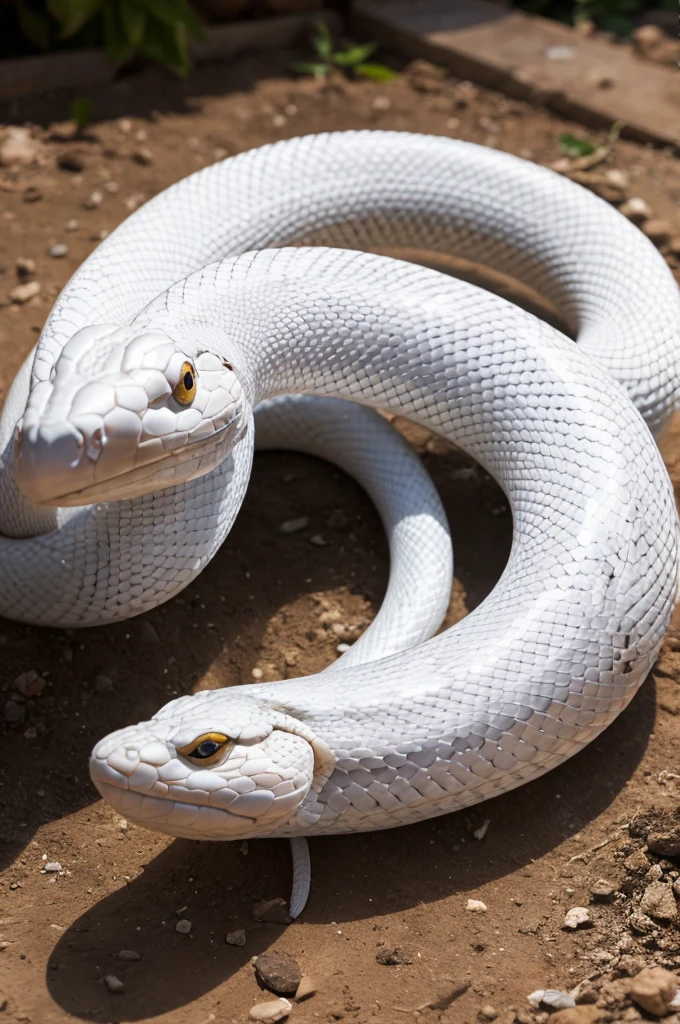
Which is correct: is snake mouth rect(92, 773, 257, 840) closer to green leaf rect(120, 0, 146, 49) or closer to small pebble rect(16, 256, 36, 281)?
small pebble rect(16, 256, 36, 281)

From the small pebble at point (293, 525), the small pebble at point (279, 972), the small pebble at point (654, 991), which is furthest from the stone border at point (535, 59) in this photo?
the small pebble at point (279, 972)

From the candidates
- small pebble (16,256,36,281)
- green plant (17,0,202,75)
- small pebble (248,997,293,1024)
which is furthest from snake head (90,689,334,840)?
green plant (17,0,202,75)

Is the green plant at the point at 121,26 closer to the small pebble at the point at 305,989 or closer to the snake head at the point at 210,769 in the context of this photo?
the snake head at the point at 210,769

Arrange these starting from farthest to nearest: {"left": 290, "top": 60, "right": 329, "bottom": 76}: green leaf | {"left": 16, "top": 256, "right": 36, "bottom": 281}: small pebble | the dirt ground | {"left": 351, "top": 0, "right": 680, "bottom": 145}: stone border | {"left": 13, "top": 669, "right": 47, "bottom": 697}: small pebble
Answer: {"left": 290, "top": 60, "right": 329, "bottom": 76}: green leaf
{"left": 351, "top": 0, "right": 680, "bottom": 145}: stone border
{"left": 16, "top": 256, "right": 36, "bottom": 281}: small pebble
{"left": 13, "top": 669, "right": 47, "bottom": 697}: small pebble
the dirt ground

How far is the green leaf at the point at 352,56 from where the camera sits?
297 inches

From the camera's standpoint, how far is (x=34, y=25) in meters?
6.94

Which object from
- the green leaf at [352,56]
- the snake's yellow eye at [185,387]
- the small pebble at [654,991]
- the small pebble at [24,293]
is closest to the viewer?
the small pebble at [654,991]

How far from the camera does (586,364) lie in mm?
4031

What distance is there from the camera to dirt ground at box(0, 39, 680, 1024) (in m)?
3.09

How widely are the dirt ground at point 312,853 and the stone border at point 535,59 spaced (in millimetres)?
3222

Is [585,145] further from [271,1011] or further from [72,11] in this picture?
[271,1011]

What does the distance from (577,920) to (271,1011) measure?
3.13ft

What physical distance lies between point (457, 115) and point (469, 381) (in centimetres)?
381

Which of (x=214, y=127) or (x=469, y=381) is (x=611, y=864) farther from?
(x=214, y=127)
